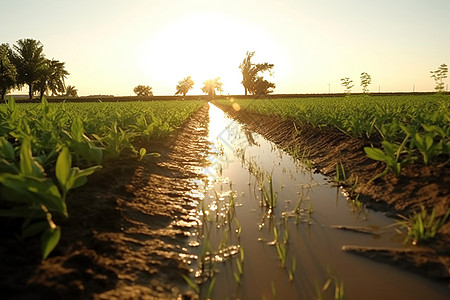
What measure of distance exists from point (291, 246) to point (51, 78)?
69881 millimetres

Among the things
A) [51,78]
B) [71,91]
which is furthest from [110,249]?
[71,91]

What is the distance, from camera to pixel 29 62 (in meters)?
55.4

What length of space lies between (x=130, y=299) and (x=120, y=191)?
1801mm

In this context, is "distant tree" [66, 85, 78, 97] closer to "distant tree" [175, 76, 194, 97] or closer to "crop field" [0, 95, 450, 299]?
"distant tree" [175, 76, 194, 97]

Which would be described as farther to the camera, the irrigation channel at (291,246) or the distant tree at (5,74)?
the distant tree at (5,74)

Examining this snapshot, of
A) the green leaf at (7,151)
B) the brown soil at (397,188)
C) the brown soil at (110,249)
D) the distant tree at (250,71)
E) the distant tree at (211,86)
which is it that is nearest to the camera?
the brown soil at (110,249)

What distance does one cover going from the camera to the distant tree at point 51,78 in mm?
57000

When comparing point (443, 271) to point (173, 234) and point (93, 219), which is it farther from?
point (93, 219)

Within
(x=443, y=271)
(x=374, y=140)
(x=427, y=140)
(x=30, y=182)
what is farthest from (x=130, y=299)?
(x=374, y=140)

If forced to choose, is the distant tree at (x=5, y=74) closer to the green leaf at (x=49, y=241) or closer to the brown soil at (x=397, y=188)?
the brown soil at (x=397, y=188)

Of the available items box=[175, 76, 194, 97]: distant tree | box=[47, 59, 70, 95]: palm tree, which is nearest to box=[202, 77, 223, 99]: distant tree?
box=[175, 76, 194, 97]: distant tree

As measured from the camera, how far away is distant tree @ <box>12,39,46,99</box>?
54.2 metres

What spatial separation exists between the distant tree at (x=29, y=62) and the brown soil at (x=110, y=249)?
60.7 m

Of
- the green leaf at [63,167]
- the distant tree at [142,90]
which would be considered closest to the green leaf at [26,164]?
the green leaf at [63,167]
